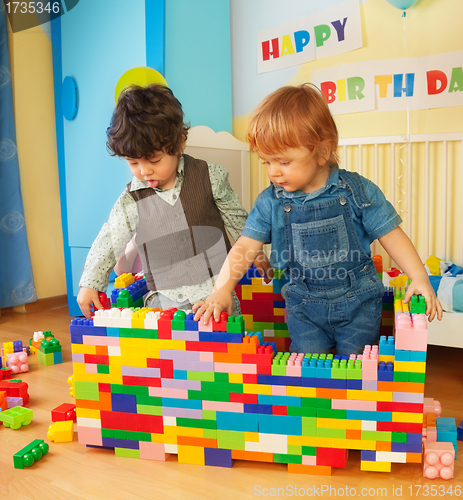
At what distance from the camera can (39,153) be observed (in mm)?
2217

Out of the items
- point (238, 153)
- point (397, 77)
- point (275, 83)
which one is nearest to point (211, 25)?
point (275, 83)

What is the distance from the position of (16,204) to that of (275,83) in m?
1.18

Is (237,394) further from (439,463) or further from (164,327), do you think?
(439,463)

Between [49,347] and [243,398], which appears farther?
[49,347]

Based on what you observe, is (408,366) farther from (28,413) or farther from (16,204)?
(16,204)

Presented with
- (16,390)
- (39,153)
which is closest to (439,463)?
(16,390)

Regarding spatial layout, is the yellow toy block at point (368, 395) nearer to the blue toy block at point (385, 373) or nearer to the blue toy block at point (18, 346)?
the blue toy block at point (385, 373)

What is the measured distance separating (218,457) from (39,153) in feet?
5.88

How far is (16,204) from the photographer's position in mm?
2088

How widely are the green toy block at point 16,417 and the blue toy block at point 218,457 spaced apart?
0.43 m

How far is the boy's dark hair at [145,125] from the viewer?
96 cm

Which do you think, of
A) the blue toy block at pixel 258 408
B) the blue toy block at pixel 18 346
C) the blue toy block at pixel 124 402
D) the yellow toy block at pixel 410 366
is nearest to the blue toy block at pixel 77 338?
the blue toy block at pixel 124 402

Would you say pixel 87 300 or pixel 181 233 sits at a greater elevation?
pixel 181 233

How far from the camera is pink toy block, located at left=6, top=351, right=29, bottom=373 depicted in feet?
4.55
